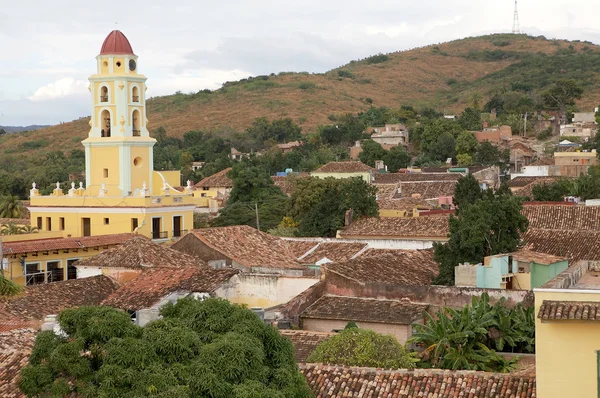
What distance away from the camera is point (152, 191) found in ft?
121

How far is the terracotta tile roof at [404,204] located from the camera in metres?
42.0

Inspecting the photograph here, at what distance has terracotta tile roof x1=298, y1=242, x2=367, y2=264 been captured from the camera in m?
29.2

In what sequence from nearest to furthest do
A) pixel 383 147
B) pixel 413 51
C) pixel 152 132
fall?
pixel 383 147
pixel 152 132
pixel 413 51

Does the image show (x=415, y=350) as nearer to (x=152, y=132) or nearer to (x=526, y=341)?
(x=526, y=341)

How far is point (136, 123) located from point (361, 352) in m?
20.6

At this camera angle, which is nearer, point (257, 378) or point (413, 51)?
point (257, 378)

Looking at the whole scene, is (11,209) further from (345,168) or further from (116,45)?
(345,168)

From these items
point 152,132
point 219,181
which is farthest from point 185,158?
point 152,132

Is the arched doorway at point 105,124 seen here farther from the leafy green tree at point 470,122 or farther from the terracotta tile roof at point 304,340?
the leafy green tree at point 470,122

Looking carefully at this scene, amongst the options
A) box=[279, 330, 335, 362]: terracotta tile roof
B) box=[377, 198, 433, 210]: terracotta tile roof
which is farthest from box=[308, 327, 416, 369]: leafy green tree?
box=[377, 198, 433, 210]: terracotta tile roof

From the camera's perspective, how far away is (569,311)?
11805 millimetres

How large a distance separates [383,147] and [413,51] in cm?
8223

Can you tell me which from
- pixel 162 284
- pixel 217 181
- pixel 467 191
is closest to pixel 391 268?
pixel 162 284

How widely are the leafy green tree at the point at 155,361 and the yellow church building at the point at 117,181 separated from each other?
21.7 meters
